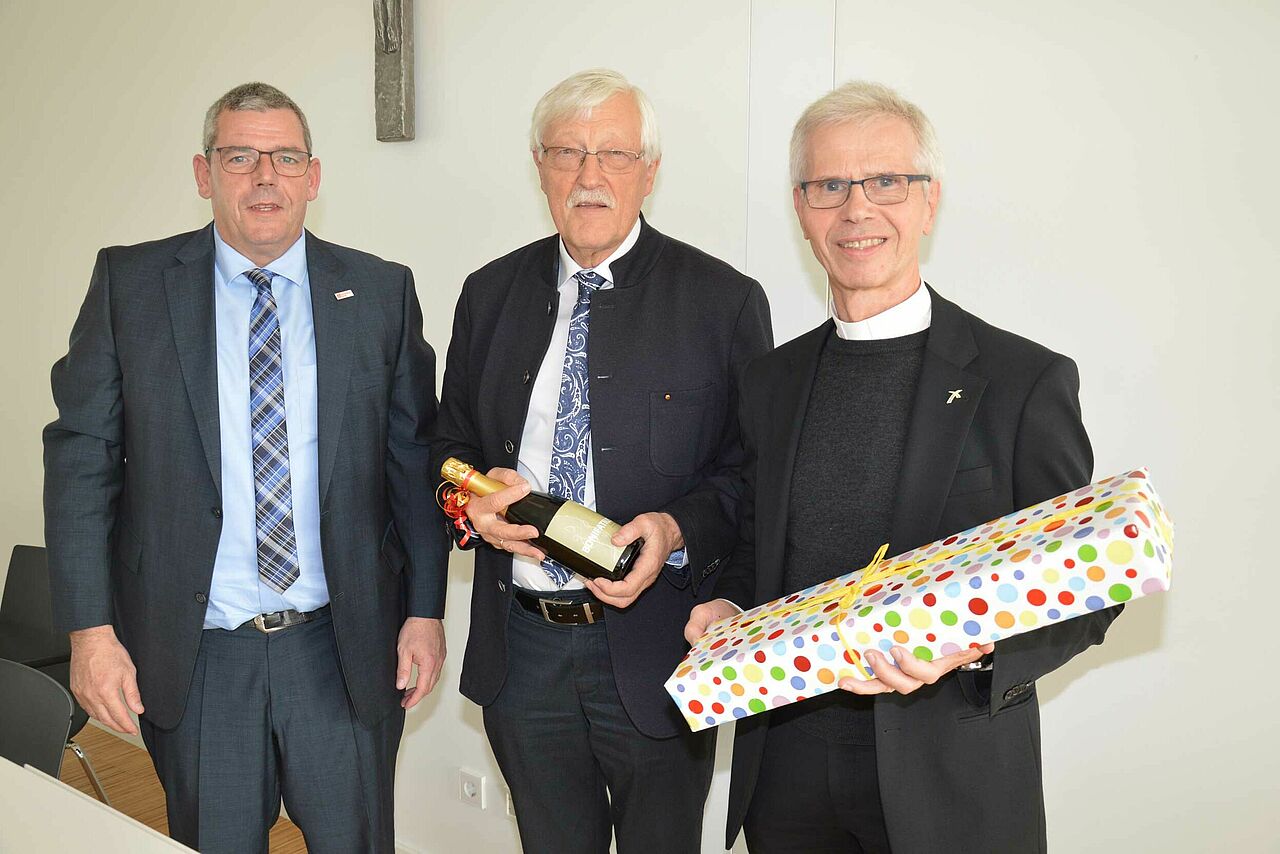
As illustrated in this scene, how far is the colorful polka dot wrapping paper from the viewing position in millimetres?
1128

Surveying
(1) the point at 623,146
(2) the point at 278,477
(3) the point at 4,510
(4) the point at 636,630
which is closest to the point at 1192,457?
(4) the point at 636,630

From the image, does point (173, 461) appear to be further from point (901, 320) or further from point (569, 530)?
point (901, 320)

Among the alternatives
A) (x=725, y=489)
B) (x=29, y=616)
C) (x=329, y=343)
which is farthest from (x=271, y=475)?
(x=29, y=616)

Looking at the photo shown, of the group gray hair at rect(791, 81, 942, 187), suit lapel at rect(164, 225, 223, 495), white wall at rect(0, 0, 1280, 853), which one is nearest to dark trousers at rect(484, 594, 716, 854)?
suit lapel at rect(164, 225, 223, 495)

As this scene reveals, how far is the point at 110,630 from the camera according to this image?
6.67 feet

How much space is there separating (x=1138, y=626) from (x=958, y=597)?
109cm

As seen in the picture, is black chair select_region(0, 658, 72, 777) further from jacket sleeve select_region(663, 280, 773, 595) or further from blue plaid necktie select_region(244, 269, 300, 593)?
jacket sleeve select_region(663, 280, 773, 595)

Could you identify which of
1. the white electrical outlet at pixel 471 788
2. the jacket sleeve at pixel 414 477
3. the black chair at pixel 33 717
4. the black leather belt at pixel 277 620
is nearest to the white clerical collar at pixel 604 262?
the jacket sleeve at pixel 414 477

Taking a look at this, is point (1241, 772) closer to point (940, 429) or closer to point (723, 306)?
point (940, 429)

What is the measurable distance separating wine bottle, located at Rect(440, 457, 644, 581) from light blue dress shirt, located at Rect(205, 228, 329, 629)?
352 millimetres

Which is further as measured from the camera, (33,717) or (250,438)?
(33,717)

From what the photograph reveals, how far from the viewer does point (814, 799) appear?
158 cm

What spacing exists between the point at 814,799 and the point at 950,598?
53 cm

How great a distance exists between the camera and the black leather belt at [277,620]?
203 cm
